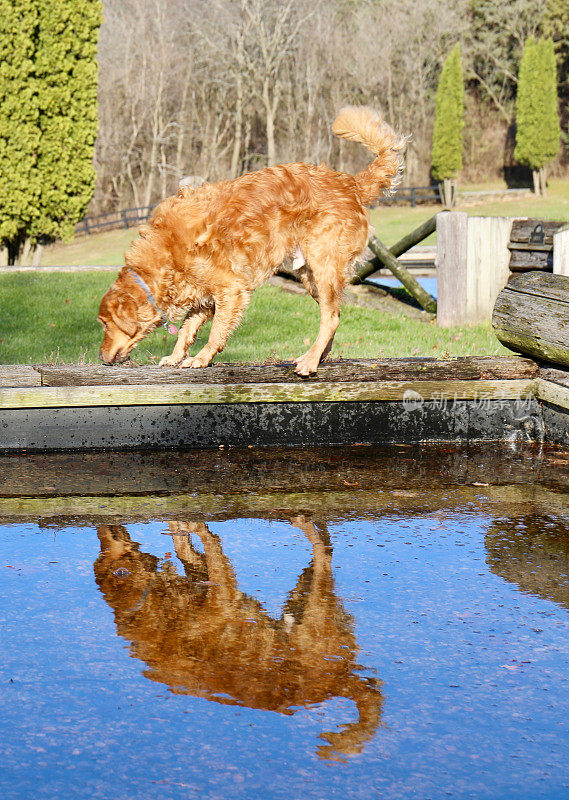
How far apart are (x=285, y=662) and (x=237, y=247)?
3515mm

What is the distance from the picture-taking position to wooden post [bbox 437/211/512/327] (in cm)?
1088

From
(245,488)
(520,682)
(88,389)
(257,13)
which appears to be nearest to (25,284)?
(88,389)

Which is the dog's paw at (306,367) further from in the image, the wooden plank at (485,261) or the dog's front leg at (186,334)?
the wooden plank at (485,261)

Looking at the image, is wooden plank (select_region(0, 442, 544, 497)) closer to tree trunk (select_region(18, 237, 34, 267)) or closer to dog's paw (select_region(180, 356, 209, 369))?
dog's paw (select_region(180, 356, 209, 369))

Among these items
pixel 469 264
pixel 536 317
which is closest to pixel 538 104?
pixel 469 264

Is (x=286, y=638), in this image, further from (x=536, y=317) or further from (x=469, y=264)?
(x=469, y=264)

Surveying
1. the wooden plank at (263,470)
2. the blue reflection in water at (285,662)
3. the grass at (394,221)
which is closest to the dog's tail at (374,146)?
the wooden plank at (263,470)

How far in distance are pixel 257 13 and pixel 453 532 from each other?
40029mm

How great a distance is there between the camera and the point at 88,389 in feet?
→ 19.9

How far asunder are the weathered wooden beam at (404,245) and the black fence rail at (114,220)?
27.6m

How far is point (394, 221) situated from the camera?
3788cm

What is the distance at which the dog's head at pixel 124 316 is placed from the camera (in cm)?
618

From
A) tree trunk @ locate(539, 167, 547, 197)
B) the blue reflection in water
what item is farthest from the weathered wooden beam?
tree trunk @ locate(539, 167, 547, 197)

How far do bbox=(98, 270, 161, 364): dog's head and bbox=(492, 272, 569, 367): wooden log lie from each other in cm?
244
